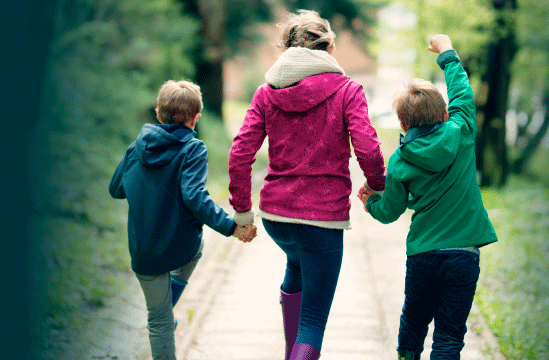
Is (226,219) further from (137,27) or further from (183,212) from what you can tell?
(137,27)

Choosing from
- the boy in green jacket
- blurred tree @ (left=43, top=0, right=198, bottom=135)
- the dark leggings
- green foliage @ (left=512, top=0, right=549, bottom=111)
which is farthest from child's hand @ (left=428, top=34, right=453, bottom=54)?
green foliage @ (left=512, top=0, right=549, bottom=111)

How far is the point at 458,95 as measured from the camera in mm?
2672

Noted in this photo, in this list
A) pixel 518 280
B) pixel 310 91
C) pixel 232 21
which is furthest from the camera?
pixel 232 21

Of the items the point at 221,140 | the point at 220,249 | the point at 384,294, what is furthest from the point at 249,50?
the point at 384,294

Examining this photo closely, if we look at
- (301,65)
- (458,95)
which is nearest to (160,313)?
(301,65)

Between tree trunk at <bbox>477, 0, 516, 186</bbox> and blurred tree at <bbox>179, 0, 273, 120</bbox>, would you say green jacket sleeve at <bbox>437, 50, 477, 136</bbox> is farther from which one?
blurred tree at <bbox>179, 0, 273, 120</bbox>

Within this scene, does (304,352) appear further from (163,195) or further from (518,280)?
(518,280)

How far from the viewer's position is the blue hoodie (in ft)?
9.12

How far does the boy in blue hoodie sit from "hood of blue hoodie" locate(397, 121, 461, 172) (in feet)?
3.15

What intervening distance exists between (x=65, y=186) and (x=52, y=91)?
3.43 ft

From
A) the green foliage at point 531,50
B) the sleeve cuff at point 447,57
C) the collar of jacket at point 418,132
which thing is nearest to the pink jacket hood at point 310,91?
the collar of jacket at point 418,132

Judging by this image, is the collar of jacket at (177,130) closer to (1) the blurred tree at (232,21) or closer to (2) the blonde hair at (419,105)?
(2) the blonde hair at (419,105)

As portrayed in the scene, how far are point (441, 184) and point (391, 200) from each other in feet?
0.82

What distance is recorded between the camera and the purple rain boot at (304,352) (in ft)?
8.81
